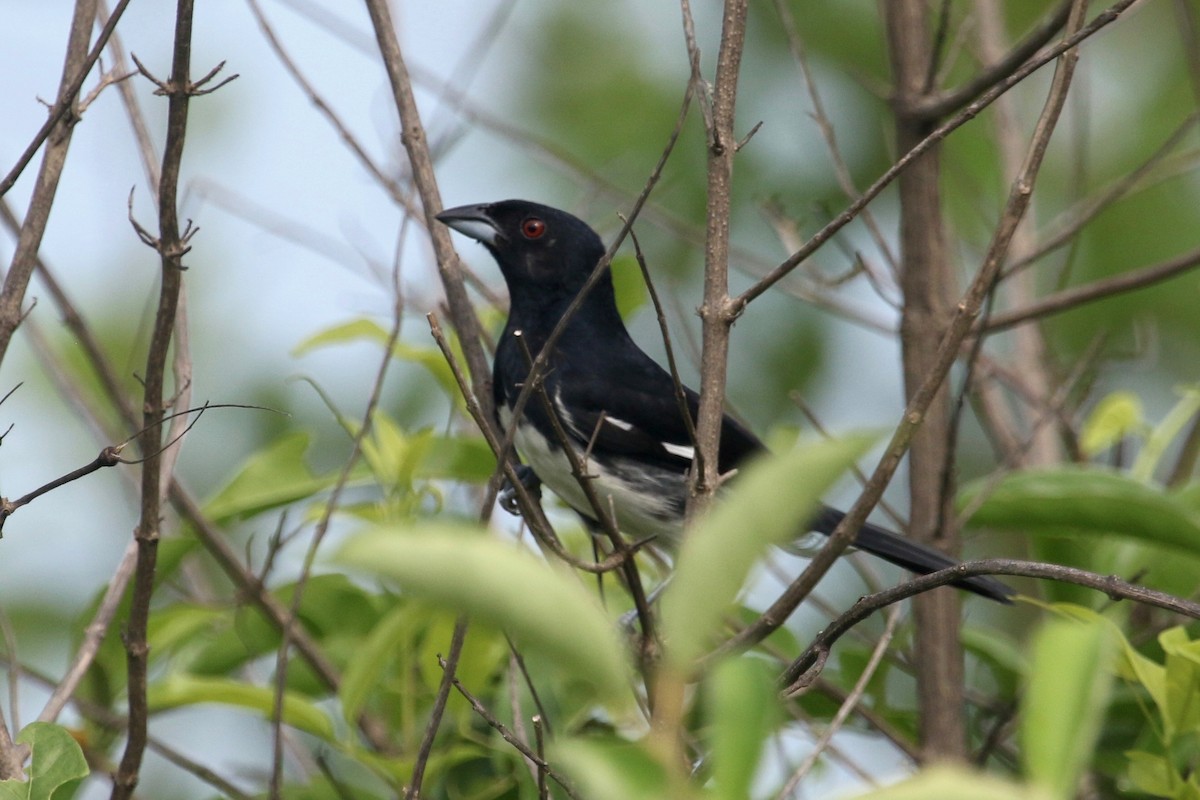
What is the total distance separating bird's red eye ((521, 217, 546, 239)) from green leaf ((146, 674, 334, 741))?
1.93m

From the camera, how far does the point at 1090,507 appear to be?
2607 millimetres

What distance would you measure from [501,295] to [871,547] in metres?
1.61

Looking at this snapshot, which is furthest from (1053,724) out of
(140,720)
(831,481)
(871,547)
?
(871,547)

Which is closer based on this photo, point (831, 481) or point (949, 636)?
point (831, 481)

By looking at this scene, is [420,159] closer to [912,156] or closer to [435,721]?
[912,156]

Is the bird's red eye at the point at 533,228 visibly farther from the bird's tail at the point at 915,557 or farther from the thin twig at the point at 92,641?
the thin twig at the point at 92,641

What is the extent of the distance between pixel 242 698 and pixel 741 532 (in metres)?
2.03

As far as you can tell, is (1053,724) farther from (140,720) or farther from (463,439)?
(463,439)

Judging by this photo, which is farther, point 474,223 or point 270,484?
point 474,223

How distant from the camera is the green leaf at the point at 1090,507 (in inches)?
98.3

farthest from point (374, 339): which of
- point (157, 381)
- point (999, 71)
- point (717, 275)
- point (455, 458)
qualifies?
point (999, 71)

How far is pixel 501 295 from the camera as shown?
455 centimetres

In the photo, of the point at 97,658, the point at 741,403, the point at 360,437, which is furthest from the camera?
the point at 741,403

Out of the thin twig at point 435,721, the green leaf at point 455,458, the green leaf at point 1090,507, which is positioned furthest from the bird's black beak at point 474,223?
the thin twig at point 435,721
